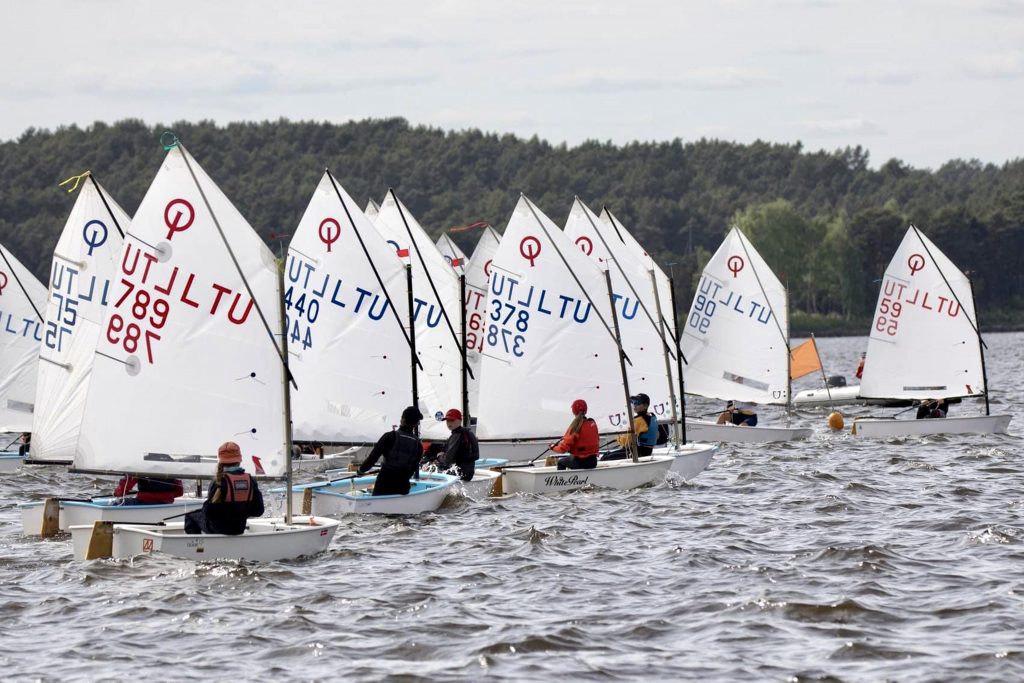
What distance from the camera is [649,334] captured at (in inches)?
1242

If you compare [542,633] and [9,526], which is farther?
[9,526]

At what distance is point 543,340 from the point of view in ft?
92.9

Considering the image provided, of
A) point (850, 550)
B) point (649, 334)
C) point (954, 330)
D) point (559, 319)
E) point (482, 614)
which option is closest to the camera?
point (482, 614)

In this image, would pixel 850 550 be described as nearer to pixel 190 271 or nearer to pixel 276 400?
pixel 276 400

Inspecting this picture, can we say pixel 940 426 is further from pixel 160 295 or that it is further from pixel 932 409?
pixel 160 295

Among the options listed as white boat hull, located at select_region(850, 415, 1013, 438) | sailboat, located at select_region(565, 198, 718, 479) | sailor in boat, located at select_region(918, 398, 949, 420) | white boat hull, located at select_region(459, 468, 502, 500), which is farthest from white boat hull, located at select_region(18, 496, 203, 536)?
sailor in boat, located at select_region(918, 398, 949, 420)

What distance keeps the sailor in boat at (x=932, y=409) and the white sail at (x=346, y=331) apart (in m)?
15.5

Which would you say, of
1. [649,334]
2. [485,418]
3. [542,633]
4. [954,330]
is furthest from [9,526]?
[954,330]

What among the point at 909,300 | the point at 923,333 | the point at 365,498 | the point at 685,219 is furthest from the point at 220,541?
the point at 685,219

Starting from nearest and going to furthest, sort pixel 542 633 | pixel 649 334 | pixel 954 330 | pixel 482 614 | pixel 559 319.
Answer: pixel 542 633
pixel 482 614
pixel 559 319
pixel 649 334
pixel 954 330

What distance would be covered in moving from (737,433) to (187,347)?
19.0 meters

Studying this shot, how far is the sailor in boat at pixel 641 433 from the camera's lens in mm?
27609

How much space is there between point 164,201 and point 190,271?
0.94 metres

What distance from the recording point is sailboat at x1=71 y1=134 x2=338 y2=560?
19969mm
